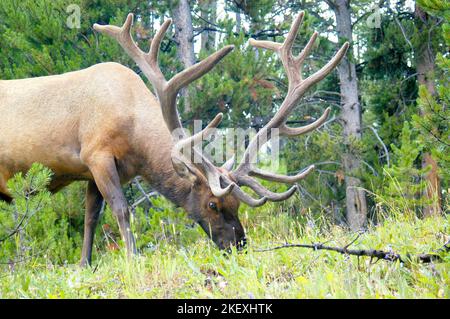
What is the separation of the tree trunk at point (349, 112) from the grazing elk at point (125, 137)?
21.9ft

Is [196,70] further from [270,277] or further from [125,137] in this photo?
[270,277]

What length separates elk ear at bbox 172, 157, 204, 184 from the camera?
21.8 ft

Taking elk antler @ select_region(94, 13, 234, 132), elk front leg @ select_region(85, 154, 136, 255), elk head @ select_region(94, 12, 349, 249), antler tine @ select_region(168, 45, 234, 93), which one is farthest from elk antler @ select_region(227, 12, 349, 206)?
elk front leg @ select_region(85, 154, 136, 255)

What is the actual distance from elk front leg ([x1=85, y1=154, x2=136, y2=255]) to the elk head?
0.58m

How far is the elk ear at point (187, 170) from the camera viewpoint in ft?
21.8

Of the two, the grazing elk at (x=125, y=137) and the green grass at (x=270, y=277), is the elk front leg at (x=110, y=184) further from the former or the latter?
the green grass at (x=270, y=277)

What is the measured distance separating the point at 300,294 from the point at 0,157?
428 cm

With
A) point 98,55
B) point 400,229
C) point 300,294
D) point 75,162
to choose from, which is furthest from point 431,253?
point 98,55

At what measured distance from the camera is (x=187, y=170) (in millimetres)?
6684

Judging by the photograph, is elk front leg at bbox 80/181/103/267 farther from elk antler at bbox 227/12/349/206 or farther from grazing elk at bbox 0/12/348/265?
elk antler at bbox 227/12/349/206

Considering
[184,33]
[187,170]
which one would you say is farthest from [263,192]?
[184,33]

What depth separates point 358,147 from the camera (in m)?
13.2

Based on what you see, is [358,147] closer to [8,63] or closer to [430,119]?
[8,63]

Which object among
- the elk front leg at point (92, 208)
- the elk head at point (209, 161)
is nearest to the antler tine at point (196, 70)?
the elk head at point (209, 161)
